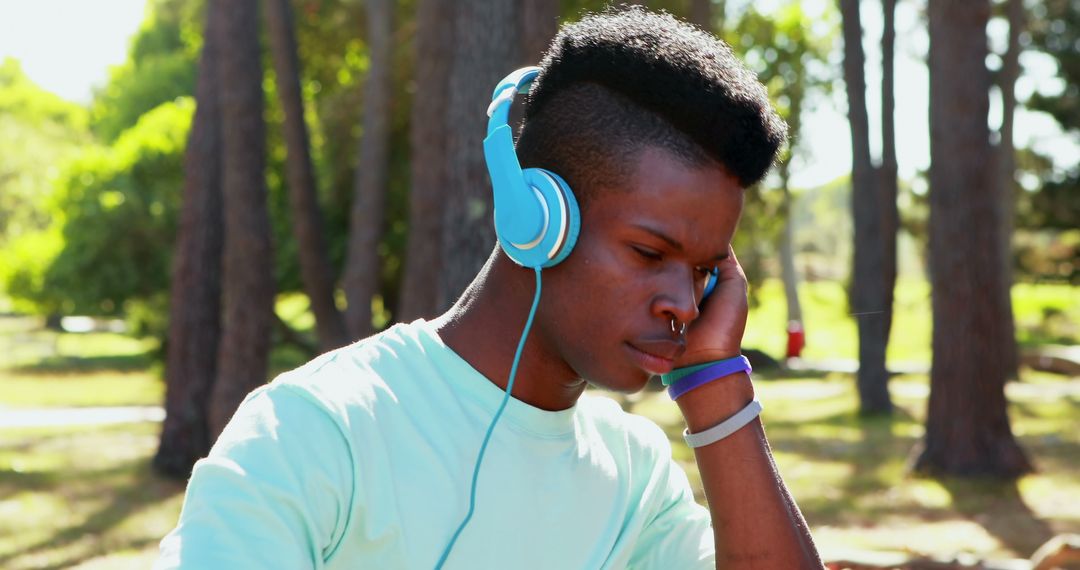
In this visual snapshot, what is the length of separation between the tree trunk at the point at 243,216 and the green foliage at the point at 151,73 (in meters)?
28.6

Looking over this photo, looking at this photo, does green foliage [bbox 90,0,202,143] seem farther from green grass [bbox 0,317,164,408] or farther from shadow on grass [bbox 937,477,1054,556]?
shadow on grass [bbox 937,477,1054,556]

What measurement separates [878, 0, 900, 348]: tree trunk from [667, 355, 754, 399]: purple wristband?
49.3 feet

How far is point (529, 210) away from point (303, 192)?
11.8 metres

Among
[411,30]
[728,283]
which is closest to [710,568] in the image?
[728,283]

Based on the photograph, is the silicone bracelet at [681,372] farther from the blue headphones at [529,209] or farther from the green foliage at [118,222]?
the green foliage at [118,222]

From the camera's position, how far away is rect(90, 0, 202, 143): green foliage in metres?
41.1

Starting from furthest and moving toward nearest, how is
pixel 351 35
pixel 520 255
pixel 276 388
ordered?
1. pixel 351 35
2. pixel 520 255
3. pixel 276 388

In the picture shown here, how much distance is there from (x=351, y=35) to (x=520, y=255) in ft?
75.1

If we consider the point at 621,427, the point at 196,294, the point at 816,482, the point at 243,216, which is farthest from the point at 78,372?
the point at 621,427

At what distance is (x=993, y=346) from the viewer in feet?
36.7

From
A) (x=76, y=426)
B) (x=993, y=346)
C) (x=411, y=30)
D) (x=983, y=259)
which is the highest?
(x=411, y=30)

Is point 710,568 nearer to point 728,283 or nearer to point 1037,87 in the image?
point 728,283

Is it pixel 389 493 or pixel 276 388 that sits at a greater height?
pixel 276 388

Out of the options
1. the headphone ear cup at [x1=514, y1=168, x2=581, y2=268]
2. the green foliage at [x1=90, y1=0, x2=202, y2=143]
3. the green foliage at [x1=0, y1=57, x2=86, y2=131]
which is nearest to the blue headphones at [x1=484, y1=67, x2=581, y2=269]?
the headphone ear cup at [x1=514, y1=168, x2=581, y2=268]
